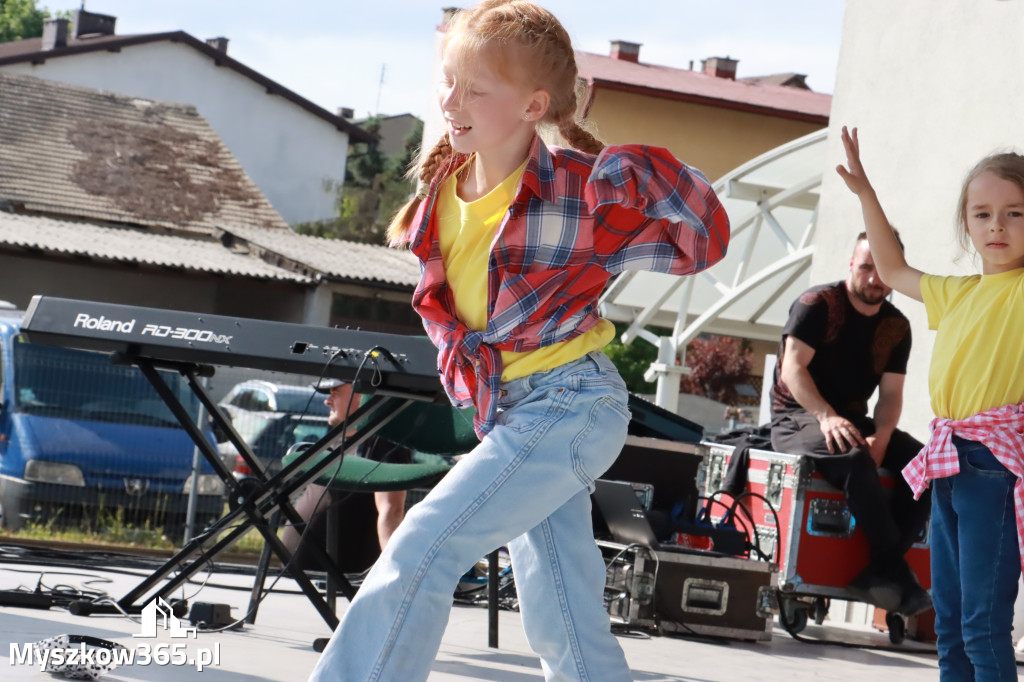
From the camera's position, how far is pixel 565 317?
107 inches

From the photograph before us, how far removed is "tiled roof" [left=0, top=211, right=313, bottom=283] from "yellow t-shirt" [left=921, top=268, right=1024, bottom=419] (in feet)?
69.1

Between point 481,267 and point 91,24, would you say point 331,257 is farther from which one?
Answer: point 481,267

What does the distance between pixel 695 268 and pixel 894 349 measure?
3.72 m

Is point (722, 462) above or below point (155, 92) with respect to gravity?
below

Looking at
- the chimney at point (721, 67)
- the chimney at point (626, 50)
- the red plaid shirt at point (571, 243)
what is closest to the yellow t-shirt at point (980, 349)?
the red plaid shirt at point (571, 243)

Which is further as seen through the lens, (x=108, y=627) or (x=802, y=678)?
(x=802, y=678)

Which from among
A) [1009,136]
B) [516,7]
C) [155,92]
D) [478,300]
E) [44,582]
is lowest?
[44,582]

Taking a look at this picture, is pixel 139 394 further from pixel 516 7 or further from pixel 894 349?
pixel 516 7

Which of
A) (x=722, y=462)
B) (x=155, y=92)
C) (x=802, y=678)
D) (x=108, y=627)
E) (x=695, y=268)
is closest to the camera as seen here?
(x=695, y=268)

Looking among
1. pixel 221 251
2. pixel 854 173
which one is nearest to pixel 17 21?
pixel 221 251

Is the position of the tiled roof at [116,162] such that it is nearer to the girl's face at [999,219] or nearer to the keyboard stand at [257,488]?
the keyboard stand at [257,488]

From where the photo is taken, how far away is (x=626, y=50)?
127 feet

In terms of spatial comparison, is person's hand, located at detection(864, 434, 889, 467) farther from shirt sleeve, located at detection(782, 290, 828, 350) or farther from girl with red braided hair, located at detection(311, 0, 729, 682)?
girl with red braided hair, located at detection(311, 0, 729, 682)

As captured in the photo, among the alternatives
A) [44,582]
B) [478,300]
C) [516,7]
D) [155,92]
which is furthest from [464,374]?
[155,92]
